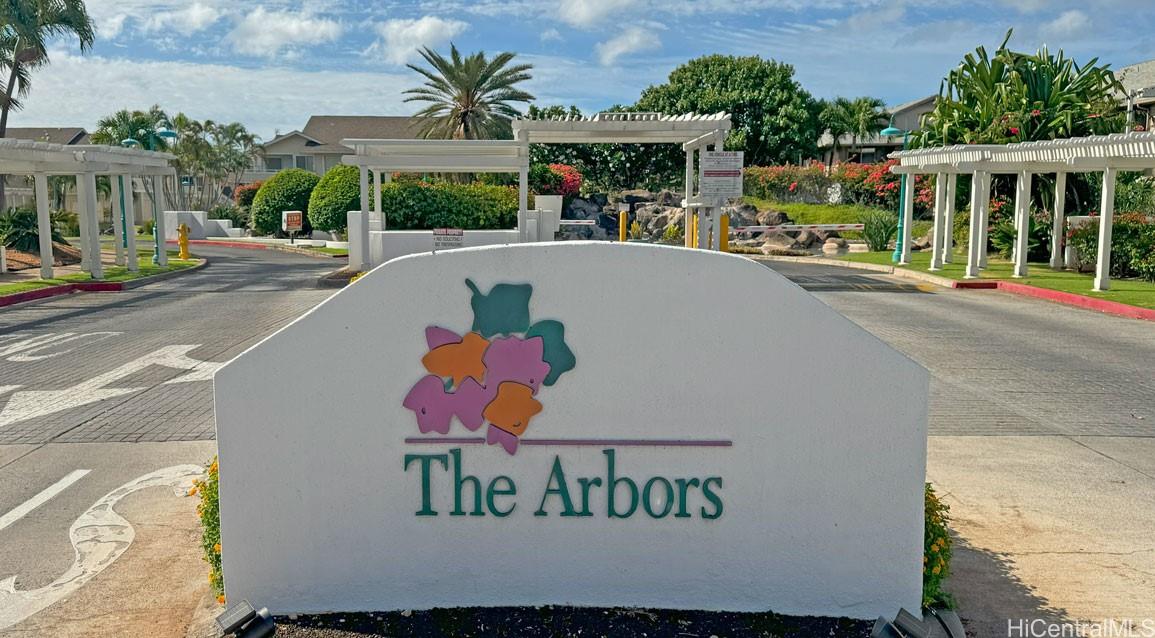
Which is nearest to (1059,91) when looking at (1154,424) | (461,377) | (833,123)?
(1154,424)

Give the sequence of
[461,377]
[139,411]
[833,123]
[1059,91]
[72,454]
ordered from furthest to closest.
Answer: [833,123], [1059,91], [139,411], [72,454], [461,377]

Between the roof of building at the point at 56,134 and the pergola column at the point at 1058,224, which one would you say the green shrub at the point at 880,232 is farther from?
the roof of building at the point at 56,134

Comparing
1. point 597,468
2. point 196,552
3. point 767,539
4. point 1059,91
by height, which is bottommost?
point 196,552

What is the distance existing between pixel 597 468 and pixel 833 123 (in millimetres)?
63619

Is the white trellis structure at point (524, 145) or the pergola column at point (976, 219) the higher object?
the white trellis structure at point (524, 145)

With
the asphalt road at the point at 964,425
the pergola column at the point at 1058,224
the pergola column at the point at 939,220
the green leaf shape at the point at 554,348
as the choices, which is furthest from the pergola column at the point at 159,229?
the green leaf shape at the point at 554,348

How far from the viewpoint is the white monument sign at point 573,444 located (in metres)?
4.12

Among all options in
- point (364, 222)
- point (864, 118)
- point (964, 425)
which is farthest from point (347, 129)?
point (964, 425)

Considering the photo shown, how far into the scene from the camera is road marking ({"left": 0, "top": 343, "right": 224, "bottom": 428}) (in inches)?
354

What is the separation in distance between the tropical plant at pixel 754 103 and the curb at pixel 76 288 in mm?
34469

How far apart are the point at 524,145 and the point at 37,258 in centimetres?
1530

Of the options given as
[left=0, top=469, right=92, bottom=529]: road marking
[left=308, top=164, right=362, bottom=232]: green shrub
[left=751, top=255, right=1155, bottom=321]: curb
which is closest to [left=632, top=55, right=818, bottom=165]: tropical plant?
[left=308, top=164, right=362, bottom=232]: green shrub

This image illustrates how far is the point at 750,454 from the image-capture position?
165 inches

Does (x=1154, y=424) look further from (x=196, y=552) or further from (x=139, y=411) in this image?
(x=139, y=411)
